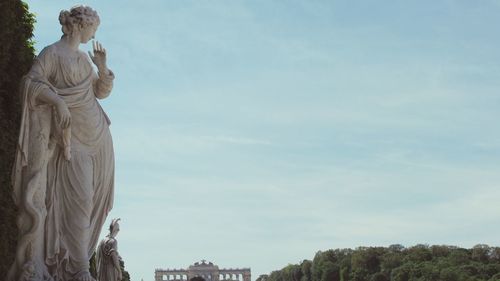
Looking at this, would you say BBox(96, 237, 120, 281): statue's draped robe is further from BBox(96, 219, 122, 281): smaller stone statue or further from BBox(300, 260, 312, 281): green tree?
BBox(300, 260, 312, 281): green tree

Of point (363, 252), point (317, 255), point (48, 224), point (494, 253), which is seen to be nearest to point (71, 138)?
point (48, 224)

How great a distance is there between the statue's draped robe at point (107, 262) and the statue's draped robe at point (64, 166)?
4.76 meters

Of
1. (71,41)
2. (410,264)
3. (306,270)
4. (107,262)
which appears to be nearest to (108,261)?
(107,262)

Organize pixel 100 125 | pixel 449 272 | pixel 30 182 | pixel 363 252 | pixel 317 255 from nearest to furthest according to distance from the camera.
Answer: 1. pixel 30 182
2. pixel 100 125
3. pixel 449 272
4. pixel 363 252
5. pixel 317 255

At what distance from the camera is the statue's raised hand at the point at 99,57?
11.2 m

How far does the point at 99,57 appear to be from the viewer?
11.3 meters

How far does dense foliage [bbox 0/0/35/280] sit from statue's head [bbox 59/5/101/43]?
152cm

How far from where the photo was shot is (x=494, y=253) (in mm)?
99250

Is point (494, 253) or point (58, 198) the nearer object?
point (58, 198)

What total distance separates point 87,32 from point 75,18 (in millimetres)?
244

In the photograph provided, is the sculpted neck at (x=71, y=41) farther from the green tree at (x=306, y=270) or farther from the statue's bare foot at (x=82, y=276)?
the green tree at (x=306, y=270)

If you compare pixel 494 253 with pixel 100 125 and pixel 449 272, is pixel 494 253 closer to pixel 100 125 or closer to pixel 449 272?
pixel 449 272

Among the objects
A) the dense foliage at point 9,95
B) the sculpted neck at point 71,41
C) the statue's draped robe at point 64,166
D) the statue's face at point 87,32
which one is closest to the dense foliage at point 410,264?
the dense foliage at point 9,95

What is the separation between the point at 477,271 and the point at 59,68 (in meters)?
88.7
